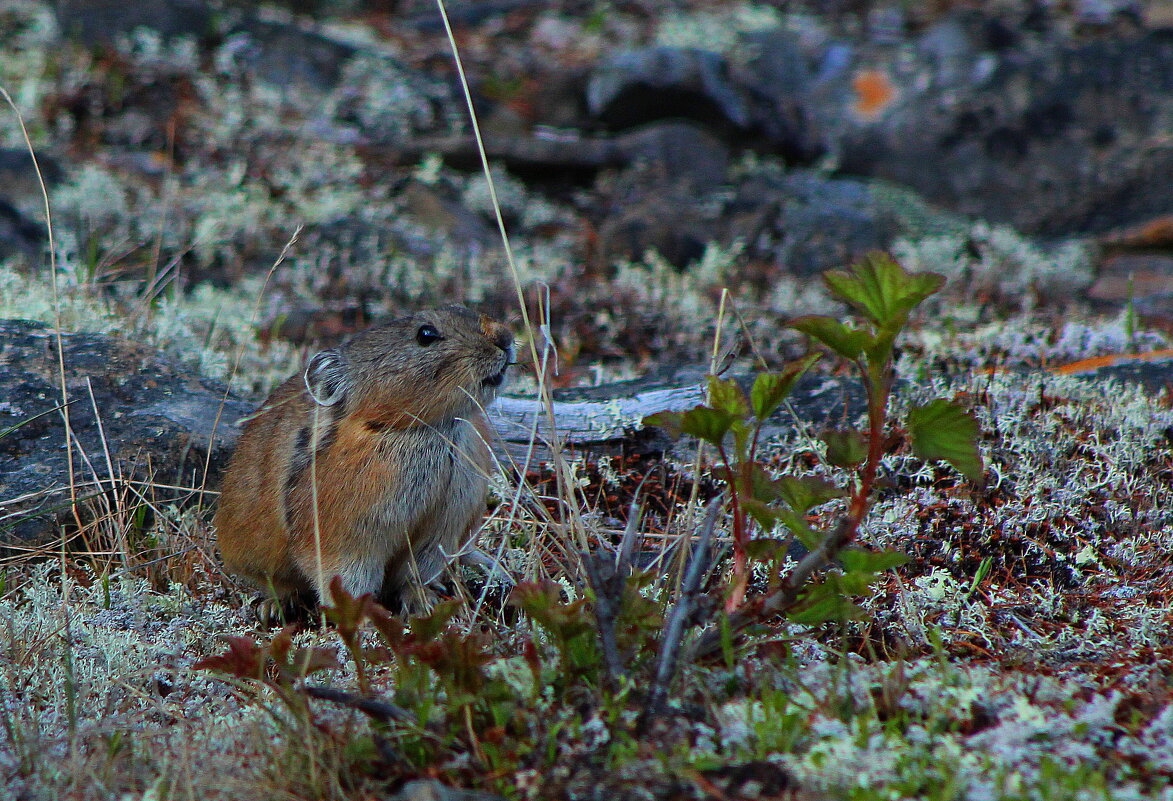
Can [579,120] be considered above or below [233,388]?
above

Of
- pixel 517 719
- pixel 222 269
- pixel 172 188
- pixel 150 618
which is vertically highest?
pixel 172 188

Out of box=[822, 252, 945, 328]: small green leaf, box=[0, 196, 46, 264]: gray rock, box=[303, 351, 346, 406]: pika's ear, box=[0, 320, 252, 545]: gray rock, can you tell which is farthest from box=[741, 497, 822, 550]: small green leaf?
box=[0, 196, 46, 264]: gray rock

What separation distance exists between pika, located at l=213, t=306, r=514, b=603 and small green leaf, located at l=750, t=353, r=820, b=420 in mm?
1487

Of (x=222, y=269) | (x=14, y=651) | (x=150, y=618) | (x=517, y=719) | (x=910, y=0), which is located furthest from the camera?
(x=910, y=0)

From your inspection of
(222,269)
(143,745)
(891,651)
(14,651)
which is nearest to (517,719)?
(143,745)

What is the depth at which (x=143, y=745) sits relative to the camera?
A: 3170 millimetres

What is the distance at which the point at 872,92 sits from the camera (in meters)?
11.7

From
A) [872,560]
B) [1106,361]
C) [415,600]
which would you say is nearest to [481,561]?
[415,600]

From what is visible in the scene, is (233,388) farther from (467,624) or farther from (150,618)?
(467,624)

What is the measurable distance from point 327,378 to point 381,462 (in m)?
0.46

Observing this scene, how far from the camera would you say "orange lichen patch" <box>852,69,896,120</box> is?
11562mm

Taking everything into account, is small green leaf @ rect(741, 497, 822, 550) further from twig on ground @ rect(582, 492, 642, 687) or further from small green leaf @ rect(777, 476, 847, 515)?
twig on ground @ rect(582, 492, 642, 687)

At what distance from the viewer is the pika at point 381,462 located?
438 centimetres

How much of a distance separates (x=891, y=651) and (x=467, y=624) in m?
1.52
